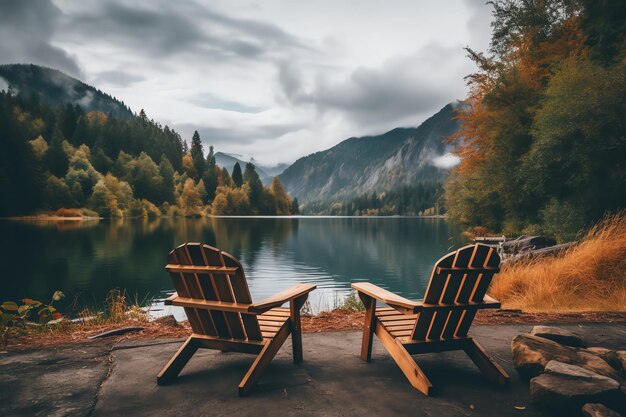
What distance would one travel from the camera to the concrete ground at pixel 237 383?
11.8 ft

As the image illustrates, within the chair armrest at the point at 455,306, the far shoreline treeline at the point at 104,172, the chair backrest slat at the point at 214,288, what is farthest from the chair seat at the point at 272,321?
the far shoreline treeline at the point at 104,172

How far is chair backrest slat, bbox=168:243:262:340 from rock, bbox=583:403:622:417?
2867mm

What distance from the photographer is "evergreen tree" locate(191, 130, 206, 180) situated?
13600 centimetres

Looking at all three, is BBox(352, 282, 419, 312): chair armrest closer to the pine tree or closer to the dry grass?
the dry grass

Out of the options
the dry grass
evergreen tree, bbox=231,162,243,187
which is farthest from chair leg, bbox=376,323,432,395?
evergreen tree, bbox=231,162,243,187

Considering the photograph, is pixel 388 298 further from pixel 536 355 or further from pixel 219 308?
pixel 219 308

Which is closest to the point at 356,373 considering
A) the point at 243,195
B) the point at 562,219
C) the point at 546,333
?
the point at 546,333

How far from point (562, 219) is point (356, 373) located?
19552 millimetres

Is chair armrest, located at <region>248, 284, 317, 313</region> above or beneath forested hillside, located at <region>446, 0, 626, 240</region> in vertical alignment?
beneath

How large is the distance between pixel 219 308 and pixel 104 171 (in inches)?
4238

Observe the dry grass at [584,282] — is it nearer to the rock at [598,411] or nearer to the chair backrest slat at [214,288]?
the rock at [598,411]

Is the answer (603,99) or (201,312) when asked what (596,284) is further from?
(603,99)

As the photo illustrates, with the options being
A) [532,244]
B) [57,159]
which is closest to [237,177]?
[57,159]

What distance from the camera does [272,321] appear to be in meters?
4.75
